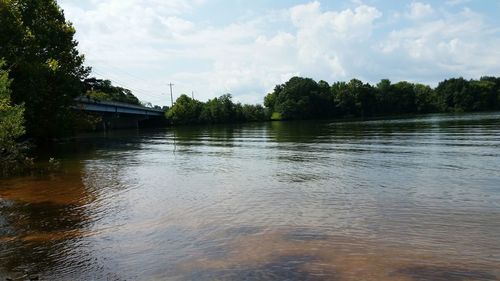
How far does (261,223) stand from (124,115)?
408 feet

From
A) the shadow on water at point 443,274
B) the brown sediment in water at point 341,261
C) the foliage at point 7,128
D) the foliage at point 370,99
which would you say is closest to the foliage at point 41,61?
the foliage at point 7,128

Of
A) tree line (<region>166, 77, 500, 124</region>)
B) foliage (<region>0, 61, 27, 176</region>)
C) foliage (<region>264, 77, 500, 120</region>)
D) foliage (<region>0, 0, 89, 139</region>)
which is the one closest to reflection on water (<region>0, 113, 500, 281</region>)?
foliage (<region>0, 61, 27, 176</region>)

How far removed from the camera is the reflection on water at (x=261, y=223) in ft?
36.6

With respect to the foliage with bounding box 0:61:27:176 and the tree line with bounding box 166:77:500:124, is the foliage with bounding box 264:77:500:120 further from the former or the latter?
the foliage with bounding box 0:61:27:176

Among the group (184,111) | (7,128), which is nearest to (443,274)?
(7,128)

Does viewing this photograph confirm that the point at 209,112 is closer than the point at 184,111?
No

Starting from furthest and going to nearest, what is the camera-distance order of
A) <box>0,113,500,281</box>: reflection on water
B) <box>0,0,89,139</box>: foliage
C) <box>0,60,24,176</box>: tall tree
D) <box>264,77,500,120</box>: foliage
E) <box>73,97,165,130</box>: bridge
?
<box>264,77,500,120</box>: foliage, <box>73,97,165,130</box>: bridge, <box>0,0,89,139</box>: foliage, <box>0,60,24,176</box>: tall tree, <box>0,113,500,281</box>: reflection on water

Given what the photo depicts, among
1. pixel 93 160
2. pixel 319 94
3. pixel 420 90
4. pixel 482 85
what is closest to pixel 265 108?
pixel 319 94

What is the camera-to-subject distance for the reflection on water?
11.1 meters

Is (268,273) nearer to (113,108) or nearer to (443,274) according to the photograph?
(443,274)

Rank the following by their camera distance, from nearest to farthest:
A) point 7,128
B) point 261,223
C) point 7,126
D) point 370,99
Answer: point 261,223 < point 7,126 < point 7,128 < point 370,99

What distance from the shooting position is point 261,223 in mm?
15672

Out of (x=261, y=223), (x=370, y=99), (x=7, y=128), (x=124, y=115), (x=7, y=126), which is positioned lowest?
(x=261, y=223)

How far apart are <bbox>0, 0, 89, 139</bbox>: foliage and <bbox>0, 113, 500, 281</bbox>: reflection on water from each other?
19659 mm
